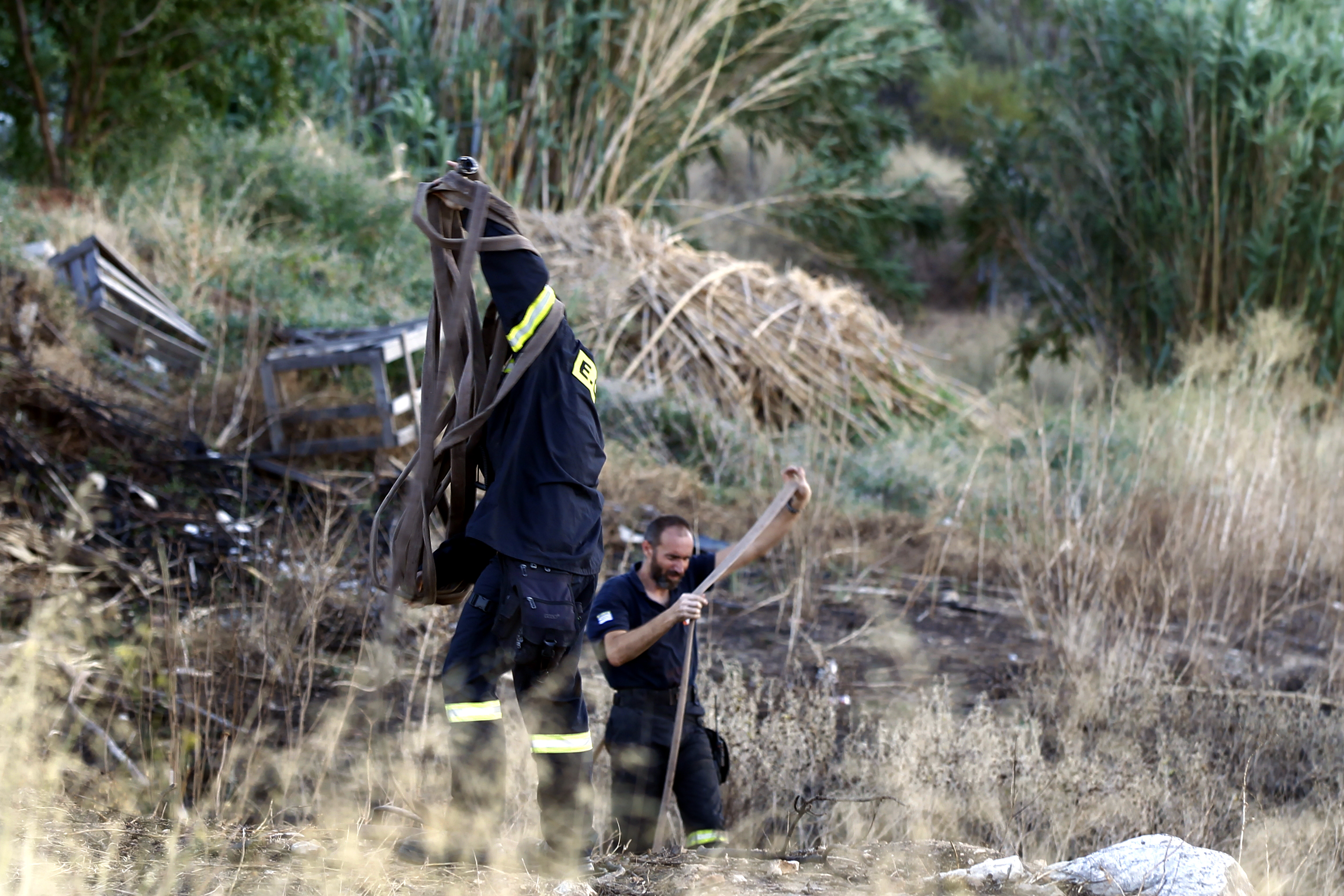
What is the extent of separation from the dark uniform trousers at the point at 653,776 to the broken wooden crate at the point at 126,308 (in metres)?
5.72

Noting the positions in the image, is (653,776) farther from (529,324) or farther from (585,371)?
(529,324)

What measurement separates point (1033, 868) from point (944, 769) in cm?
84

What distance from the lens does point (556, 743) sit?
3264 millimetres

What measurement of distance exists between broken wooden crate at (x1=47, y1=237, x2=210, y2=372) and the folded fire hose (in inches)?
224

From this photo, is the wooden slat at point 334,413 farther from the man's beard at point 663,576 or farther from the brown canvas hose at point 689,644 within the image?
the brown canvas hose at point 689,644

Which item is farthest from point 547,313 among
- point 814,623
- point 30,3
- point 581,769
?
point 30,3

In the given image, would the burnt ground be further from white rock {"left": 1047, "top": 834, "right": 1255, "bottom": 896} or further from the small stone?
the small stone

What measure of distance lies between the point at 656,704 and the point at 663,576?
44cm

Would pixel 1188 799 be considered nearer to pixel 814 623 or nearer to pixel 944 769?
pixel 944 769

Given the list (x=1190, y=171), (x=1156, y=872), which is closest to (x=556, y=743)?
(x=1156, y=872)

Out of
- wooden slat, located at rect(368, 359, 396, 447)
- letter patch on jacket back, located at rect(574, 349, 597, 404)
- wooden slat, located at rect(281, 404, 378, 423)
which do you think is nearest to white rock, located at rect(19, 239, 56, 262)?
wooden slat, located at rect(281, 404, 378, 423)

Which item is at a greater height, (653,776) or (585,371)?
(585,371)

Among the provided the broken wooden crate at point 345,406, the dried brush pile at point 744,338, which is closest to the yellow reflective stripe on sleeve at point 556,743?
the broken wooden crate at point 345,406

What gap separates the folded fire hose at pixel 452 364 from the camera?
10.5 ft
